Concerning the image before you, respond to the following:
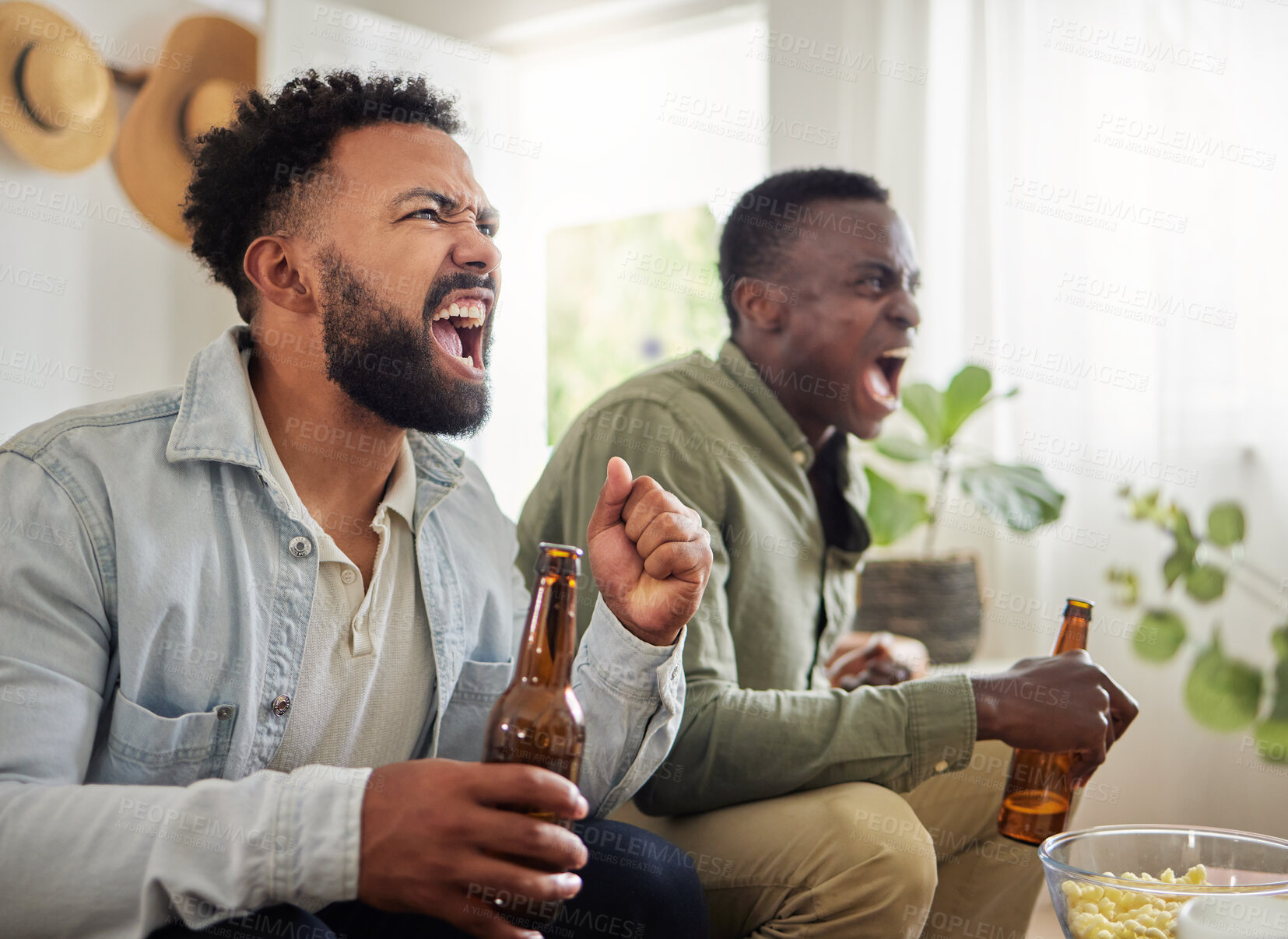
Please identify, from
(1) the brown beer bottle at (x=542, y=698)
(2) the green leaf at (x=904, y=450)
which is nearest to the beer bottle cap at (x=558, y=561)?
(1) the brown beer bottle at (x=542, y=698)

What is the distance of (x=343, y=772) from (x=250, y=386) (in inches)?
18.4

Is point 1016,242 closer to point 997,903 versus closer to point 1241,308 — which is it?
point 1241,308

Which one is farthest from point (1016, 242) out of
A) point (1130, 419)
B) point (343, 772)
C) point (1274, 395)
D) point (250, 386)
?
point (343, 772)

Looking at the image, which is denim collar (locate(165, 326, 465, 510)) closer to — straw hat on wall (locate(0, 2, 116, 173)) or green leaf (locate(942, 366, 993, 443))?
green leaf (locate(942, 366, 993, 443))

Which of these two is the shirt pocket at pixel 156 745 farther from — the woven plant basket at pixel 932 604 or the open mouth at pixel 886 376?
the woven plant basket at pixel 932 604

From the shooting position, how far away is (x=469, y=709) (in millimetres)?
1191

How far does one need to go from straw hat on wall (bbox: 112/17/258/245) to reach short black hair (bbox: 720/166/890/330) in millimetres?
1597

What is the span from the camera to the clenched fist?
37.2 inches

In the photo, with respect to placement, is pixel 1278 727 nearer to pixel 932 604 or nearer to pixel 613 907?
pixel 932 604

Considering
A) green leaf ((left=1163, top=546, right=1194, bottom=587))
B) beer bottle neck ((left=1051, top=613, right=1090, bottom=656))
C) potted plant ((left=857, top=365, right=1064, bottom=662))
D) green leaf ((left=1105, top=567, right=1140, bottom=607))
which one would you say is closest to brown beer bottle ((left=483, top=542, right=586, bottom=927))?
beer bottle neck ((left=1051, top=613, right=1090, bottom=656))

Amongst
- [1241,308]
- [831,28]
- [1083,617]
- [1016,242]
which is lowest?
[1083,617]

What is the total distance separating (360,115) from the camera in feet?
3.91

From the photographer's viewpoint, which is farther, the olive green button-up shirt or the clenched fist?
the olive green button-up shirt

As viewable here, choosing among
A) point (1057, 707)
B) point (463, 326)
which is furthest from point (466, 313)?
point (1057, 707)
